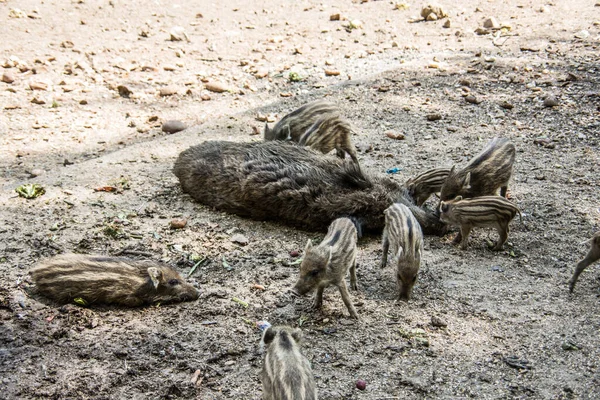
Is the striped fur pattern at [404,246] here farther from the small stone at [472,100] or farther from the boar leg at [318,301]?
the small stone at [472,100]

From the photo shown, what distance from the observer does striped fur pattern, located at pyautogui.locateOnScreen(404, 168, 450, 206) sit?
6355mm

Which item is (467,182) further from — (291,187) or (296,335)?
(296,335)

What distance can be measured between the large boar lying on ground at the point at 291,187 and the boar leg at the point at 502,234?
568 millimetres

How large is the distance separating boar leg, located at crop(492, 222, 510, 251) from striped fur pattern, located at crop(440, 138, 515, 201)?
0.62 meters

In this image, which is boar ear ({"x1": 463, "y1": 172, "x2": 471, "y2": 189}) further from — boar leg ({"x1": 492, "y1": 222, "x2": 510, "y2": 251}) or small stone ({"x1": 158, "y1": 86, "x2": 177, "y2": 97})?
small stone ({"x1": 158, "y1": 86, "x2": 177, "y2": 97})

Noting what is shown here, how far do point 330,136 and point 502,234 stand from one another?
239 centimetres

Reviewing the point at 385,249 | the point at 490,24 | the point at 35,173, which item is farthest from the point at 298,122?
the point at 490,24

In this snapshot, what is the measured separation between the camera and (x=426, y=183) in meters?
6.37

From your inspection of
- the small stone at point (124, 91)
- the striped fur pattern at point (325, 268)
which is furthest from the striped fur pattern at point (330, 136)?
the small stone at point (124, 91)

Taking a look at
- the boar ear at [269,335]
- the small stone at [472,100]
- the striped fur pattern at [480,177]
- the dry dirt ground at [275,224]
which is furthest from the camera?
the small stone at [472,100]

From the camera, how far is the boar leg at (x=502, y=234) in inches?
217

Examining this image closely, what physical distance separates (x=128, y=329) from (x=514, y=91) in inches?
263

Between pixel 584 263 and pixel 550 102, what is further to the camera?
pixel 550 102

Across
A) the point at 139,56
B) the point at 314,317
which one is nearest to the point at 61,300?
the point at 314,317
